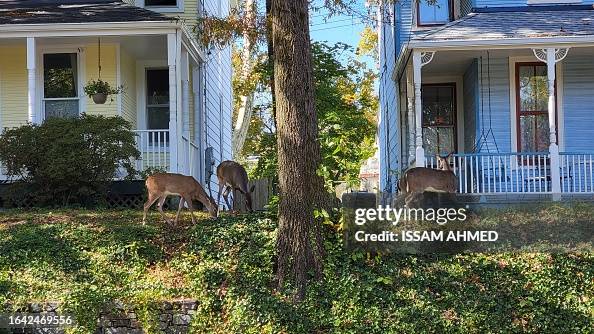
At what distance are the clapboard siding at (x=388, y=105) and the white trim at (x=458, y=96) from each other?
52.2 inches

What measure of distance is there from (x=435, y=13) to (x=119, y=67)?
7065 millimetres

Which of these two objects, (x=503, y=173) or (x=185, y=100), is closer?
(x=503, y=173)

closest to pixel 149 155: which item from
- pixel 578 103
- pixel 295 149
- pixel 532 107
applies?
pixel 295 149

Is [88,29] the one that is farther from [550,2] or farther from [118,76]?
[550,2]

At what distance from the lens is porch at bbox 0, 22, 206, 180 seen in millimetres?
15203

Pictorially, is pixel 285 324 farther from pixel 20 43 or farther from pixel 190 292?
pixel 20 43

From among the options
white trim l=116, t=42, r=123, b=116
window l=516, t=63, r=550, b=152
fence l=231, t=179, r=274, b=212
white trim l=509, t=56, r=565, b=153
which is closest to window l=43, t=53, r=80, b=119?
white trim l=116, t=42, r=123, b=116

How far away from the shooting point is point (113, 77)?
16.8 metres

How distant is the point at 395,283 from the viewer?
32.4 ft

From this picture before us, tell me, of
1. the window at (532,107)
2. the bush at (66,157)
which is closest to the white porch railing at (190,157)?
the bush at (66,157)

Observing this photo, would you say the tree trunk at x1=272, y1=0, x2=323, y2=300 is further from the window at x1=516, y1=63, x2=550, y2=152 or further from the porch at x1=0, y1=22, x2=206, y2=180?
the window at x1=516, y1=63, x2=550, y2=152

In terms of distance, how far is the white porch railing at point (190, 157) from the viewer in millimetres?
15762

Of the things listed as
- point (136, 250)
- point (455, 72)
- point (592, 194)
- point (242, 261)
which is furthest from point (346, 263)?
point (455, 72)

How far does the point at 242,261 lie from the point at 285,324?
115cm
